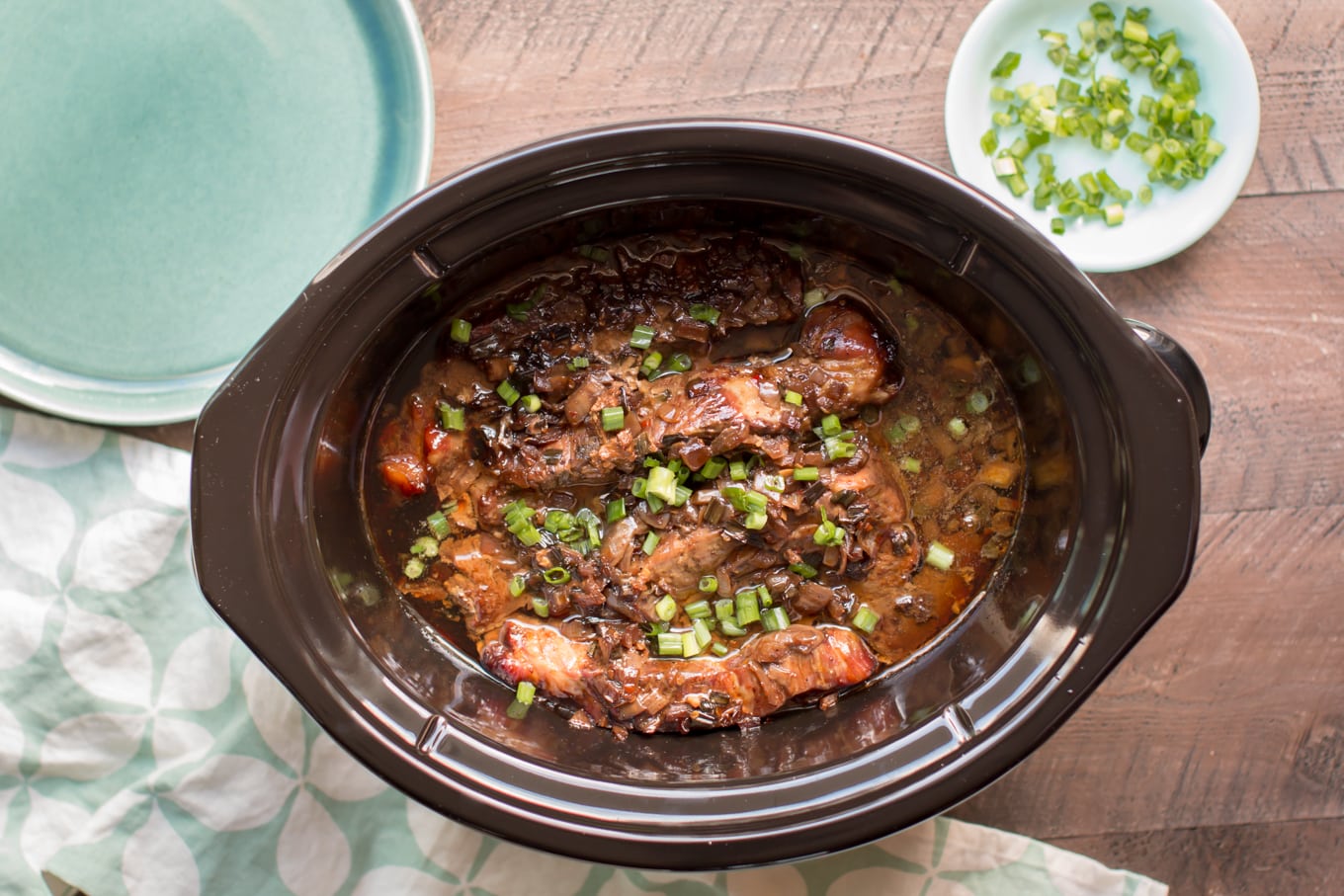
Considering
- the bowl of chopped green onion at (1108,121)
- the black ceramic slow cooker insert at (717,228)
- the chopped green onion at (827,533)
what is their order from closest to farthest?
1. the black ceramic slow cooker insert at (717,228)
2. the chopped green onion at (827,533)
3. the bowl of chopped green onion at (1108,121)

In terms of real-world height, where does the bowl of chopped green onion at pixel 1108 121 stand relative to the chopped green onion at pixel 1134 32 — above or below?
below

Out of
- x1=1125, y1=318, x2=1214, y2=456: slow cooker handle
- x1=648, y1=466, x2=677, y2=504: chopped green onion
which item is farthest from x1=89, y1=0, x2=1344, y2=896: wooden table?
x1=648, y1=466, x2=677, y2=504: chopped green onion

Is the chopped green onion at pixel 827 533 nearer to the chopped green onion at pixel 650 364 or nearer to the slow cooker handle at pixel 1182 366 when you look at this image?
the chopped green onion at pixel 650 364

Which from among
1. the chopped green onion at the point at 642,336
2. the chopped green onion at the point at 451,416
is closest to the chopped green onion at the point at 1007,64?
the chopped green onion at the point at 642,336

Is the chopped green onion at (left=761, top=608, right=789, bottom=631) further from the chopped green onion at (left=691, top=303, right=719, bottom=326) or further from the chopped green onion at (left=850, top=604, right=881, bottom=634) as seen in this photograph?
the chopped green onion at (left=691, top=303, right=719, bottom=326)

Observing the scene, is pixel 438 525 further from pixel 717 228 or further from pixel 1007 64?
pixel 1007 64

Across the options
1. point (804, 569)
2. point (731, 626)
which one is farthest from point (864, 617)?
point (731, 626)

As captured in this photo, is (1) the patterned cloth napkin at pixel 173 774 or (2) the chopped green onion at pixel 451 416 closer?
(2) the chopped green onion at pixel 451 416
